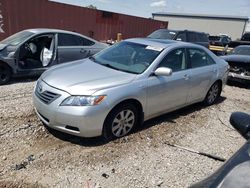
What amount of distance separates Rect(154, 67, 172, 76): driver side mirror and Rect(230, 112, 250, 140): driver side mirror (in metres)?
2.13

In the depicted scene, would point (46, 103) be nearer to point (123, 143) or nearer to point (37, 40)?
point (123, 143)

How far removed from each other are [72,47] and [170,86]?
164 inches

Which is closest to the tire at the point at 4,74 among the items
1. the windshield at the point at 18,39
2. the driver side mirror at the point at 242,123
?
the windshield at the point at 18,39

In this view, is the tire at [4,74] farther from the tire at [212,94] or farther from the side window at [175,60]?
the tire at [212,94]

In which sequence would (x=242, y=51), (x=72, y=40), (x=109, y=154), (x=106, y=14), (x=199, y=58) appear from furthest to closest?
(x=106, y=14) < (x=242, y=51) < (x=72, y=40) < (x=199, y=58) < (x=109, y=154)

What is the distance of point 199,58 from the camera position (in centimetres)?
596

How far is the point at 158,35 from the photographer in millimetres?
12312

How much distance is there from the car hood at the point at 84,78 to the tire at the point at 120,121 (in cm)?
39

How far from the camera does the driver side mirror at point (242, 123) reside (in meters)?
2.30

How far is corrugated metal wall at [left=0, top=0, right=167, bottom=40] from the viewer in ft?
40.8

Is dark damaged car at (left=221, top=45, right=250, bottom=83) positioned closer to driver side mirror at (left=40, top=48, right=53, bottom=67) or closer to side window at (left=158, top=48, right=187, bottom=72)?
side window at (left=158, top=48, right=187, bottom=72)

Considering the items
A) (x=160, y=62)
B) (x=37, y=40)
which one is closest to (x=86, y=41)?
(x=37, y=40)

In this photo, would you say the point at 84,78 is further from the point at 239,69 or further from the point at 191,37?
the point at 191,37

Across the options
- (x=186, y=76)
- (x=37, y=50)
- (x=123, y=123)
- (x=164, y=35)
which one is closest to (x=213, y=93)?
(x=186, y=76)
